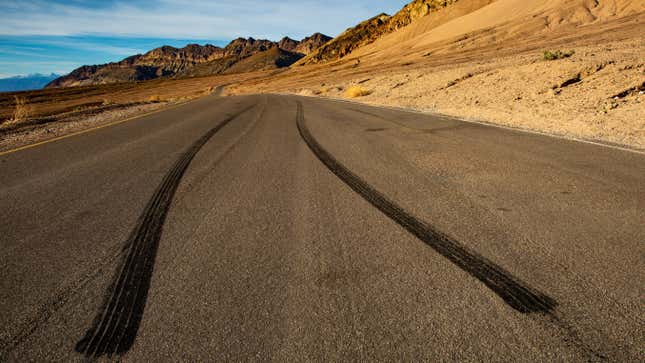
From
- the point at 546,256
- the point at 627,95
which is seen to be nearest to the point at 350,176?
the point at 546,256

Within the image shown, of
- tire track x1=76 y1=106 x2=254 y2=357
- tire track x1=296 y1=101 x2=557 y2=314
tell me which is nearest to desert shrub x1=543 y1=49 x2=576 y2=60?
tire track x1=296 y1=101 x2=557 y2=314

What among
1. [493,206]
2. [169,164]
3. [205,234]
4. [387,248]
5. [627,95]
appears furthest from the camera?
[627,95]

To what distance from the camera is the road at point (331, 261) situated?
1.86 meters

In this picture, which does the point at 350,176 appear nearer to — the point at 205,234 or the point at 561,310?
the point at 205,234

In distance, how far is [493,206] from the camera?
11.6 ft

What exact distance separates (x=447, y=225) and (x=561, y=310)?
3.95 ft

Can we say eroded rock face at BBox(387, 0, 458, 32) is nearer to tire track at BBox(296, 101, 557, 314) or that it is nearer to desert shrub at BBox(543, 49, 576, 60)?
desert shrub at BBox(543, 49, 576, 60)

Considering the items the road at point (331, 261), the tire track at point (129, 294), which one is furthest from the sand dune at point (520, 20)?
the tire track at point (129, 294)

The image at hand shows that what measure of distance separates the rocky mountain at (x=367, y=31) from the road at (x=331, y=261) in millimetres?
112940

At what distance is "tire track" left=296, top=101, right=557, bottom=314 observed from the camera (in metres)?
2.08

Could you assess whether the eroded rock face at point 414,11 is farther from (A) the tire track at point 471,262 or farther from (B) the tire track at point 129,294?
(B) the tire track at point 129,294

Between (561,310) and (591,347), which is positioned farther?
(561,310)

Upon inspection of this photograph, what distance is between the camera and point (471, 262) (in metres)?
2.52

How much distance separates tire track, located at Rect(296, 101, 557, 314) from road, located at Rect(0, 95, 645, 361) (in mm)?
15
